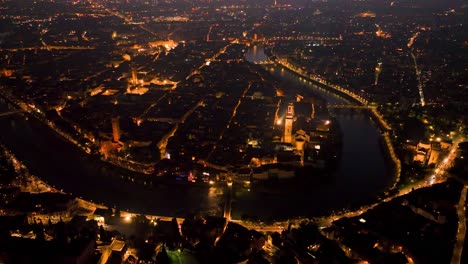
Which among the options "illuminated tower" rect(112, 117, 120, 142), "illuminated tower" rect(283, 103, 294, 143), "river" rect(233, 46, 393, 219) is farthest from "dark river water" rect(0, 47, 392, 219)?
"illuminated tower" rect(283, 103, 294, 143)

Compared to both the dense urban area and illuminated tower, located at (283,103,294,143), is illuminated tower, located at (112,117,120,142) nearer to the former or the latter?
the dense urban area

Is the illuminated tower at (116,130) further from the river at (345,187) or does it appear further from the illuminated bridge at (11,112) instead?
the illuminated bridge at (11,112)

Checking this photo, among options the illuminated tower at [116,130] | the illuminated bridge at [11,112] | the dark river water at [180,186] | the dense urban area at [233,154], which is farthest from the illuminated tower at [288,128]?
the illuminated bridge at [11,112]

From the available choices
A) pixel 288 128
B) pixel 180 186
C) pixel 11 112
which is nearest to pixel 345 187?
pixel 288 128

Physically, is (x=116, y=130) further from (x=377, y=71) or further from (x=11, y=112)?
(x=377, y=71)

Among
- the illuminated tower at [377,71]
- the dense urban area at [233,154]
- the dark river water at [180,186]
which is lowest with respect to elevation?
the dark river water at [180,186]

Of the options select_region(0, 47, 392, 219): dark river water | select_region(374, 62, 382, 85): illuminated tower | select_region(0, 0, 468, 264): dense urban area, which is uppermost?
select_region(374, 62, 382, 85): illuminated tower
